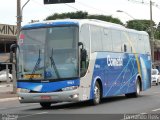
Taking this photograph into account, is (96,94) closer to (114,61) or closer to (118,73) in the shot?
(114,61)

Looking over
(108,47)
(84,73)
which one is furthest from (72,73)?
(108,47)

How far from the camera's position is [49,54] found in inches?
775

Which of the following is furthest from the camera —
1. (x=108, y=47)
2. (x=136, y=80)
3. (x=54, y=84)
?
(x=136, y=80)

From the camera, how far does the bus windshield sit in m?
19.5

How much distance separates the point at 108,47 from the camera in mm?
22875

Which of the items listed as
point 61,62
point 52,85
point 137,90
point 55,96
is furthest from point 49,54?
point 137,90

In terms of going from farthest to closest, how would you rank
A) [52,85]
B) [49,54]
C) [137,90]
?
[137,90], [49,54], [52,85]

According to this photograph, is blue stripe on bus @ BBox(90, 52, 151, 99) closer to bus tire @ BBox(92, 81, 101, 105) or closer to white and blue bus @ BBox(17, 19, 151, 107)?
white and blue bus @ BBox(17, 19, 151, 107)

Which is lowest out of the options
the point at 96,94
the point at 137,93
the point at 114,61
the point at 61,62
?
the point at 137,93

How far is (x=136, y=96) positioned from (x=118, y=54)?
4.05 m

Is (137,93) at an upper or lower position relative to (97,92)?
lower

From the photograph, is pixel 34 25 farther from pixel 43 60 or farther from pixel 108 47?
pixel 108 47

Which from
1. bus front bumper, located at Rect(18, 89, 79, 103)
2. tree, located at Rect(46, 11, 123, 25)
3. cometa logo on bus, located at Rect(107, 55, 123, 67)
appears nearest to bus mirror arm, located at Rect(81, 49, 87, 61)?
bus front bumper, located at Rect(18, 89, 79, 103)

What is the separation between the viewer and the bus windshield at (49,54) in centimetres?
1950
